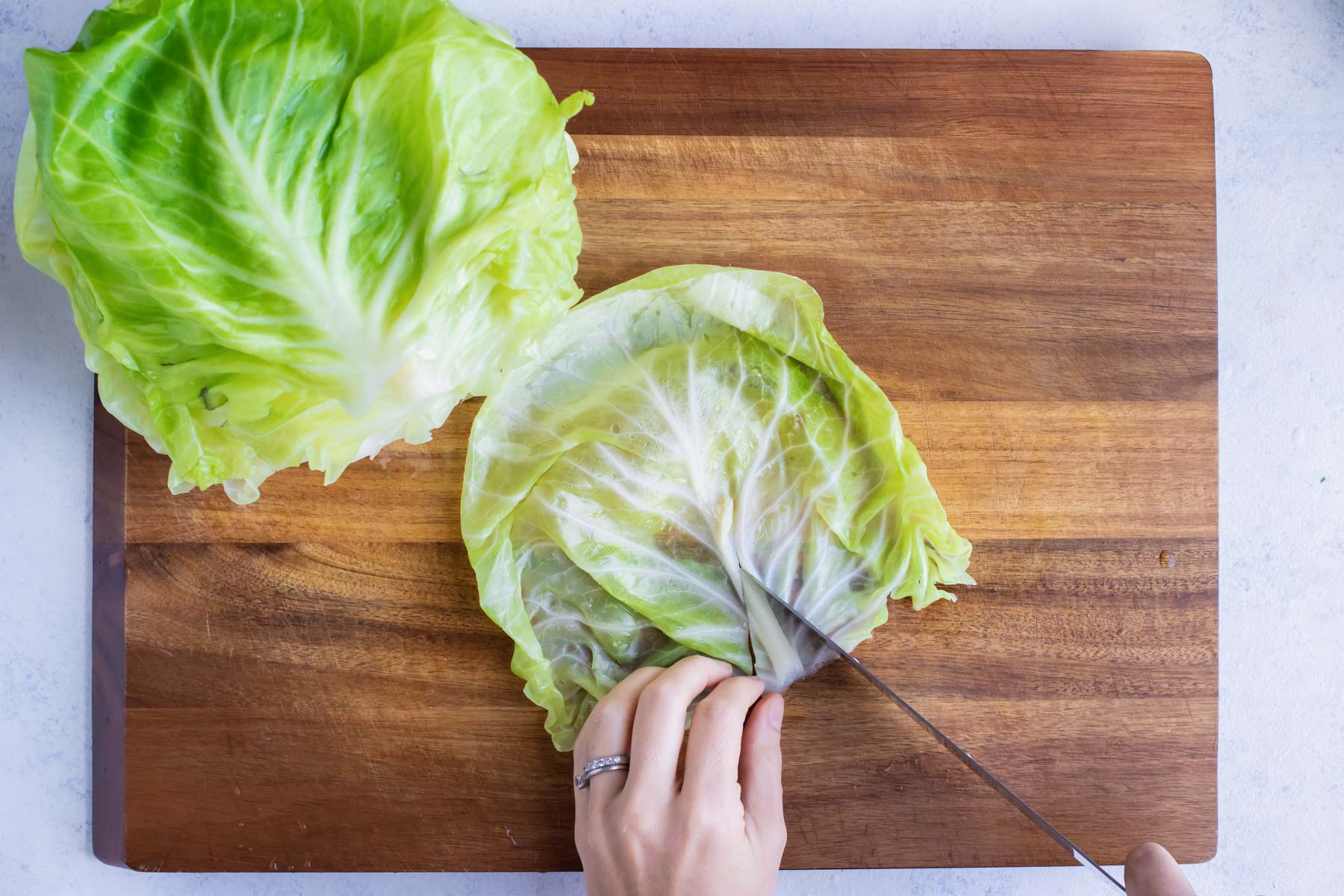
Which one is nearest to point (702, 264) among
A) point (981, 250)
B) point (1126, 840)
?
point (981, 250)

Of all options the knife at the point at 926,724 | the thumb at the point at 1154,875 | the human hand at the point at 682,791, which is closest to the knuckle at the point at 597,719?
the human hand at the point at 682,791

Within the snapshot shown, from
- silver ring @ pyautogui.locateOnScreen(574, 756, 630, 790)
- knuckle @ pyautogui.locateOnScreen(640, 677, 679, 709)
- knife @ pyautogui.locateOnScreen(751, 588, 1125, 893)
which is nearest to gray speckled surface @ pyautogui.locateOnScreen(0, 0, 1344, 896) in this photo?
knife @ pyautogui.locateOnScreen(751, 588, 1125, 893)

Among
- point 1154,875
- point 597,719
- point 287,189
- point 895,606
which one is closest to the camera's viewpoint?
point 287,189

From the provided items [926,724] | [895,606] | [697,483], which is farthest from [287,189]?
[926,724]

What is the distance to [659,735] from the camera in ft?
4.29

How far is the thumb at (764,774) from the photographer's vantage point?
1.35m

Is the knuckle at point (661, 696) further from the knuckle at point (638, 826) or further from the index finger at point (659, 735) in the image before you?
the knuckle at point (638, 826)

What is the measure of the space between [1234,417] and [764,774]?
0.98 meters

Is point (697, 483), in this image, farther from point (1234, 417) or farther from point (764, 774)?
point (1234, 417)

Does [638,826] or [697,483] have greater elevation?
[697,483]

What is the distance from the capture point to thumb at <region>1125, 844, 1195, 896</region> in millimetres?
1229

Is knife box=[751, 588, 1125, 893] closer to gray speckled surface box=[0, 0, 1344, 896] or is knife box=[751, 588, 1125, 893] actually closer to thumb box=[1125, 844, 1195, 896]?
thumb box=[1125, 844, 1195, 896]

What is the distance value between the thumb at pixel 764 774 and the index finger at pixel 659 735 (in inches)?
4.3

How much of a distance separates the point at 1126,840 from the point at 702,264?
1114mm
